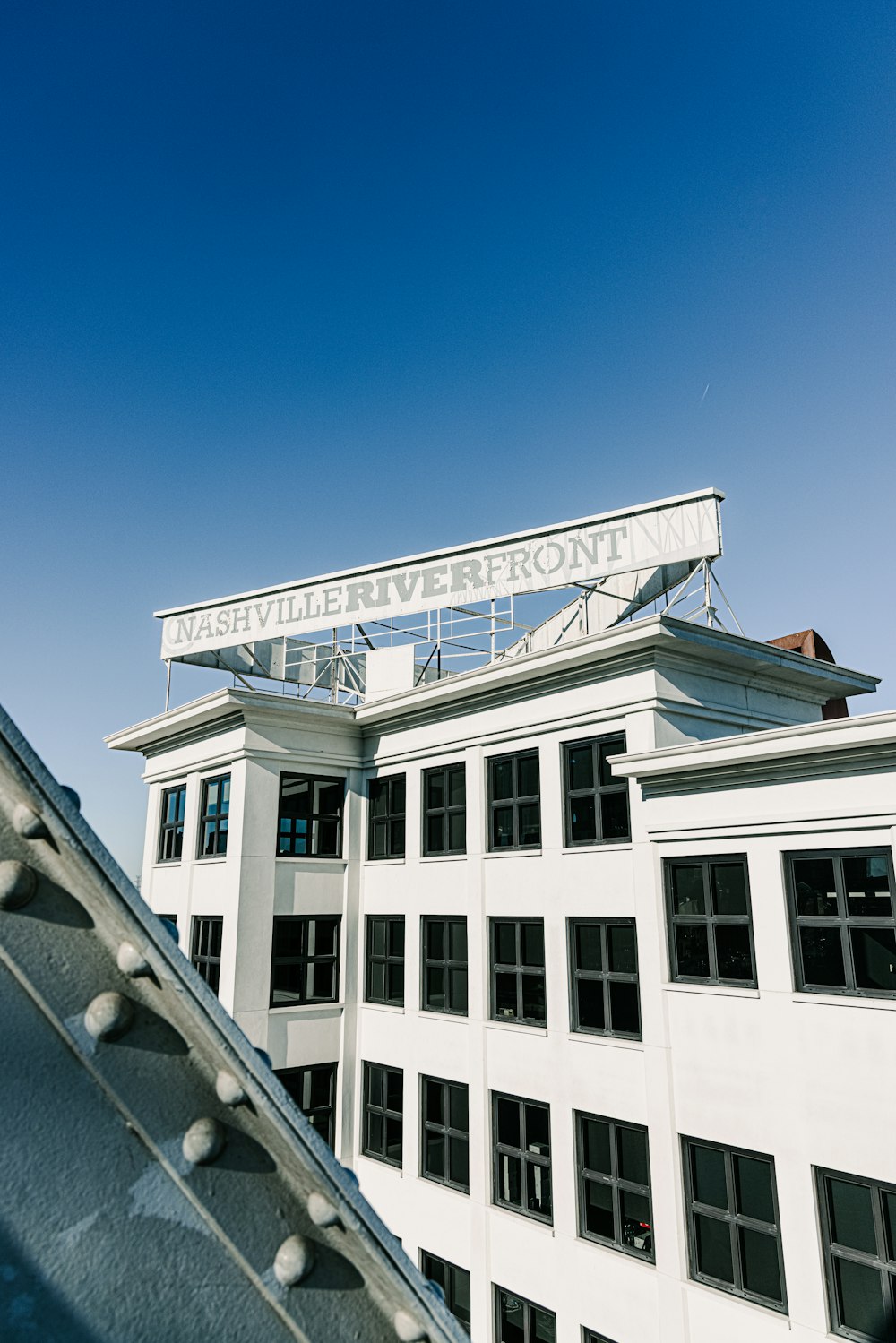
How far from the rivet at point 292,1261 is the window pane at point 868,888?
12.6 meters

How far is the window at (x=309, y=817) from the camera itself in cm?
2112

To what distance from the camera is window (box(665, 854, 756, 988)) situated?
13.9m

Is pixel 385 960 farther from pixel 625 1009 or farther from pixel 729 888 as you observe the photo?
pixel 729 888

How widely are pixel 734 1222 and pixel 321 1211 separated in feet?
46.7

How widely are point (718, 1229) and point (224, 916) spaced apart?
38.7ft

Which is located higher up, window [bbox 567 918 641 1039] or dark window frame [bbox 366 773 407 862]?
dark window frame [bbox 366 773 407 862]

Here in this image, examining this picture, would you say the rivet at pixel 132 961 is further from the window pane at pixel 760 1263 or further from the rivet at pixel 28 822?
the window pane at pixel 760 1263

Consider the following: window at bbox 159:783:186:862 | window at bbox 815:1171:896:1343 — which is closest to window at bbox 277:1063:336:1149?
window at bbox 159:783:186:862

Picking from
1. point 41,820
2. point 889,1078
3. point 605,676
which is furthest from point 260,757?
point 41,820

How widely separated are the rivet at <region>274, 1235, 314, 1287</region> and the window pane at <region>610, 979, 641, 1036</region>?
14.6m

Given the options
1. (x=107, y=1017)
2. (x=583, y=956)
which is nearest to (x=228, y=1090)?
(x=107, y=1017)

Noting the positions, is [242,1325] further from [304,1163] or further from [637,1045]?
[637,1045]

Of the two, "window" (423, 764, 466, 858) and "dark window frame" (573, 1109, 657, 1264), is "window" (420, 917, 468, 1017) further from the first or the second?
"dark window frame" (573, 1109, 657, 1264)

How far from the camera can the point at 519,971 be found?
57.1 ft
